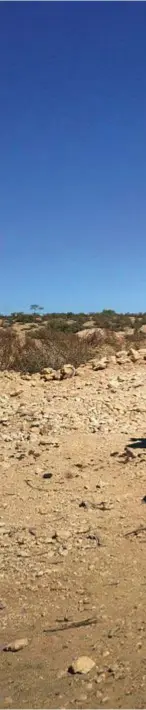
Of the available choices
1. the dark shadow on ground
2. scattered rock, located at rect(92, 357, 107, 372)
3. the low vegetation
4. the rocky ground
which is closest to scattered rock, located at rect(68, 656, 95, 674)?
the rocky ground

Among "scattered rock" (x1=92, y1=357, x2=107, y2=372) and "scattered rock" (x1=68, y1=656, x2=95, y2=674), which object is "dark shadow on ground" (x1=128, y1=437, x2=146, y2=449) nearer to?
"scattered rock" (x1=68, y1=656, x2=95, y2=674)

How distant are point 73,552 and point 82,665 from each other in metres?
1.27

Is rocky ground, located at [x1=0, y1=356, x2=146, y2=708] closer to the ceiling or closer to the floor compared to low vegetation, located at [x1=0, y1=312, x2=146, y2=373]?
closer to the floor

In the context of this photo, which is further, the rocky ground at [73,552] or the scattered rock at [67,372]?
the scattered rock at [67,372]

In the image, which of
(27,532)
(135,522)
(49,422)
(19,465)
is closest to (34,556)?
(27,532)

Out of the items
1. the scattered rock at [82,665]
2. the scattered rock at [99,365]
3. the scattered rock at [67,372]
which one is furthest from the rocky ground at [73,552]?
the scattered rock at [99,365]

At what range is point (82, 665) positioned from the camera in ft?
9.30

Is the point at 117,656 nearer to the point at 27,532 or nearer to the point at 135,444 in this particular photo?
the point at 27,532

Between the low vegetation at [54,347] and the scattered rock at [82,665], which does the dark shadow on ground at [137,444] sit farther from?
the low vegetation at [54,347]

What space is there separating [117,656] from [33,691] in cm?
38

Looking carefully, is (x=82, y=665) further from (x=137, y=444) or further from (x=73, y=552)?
(x=137, y=444)

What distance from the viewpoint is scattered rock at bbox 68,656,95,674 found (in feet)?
9.21

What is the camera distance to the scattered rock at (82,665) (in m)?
2.81

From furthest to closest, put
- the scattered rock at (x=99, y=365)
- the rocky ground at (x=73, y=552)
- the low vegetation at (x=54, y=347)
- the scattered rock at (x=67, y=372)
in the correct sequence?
1. the low vegetation at (x=54, y=347)
2. the scattered rock at (x=99, y=365)
3. the scattered rock at (x=67, y=372)
4. the rocky ground at (x=73, y=552)
